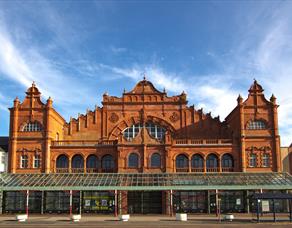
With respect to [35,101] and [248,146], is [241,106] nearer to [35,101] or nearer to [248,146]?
[248,146]

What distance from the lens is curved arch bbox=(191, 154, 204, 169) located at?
183ft

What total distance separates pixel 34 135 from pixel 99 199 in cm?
1314

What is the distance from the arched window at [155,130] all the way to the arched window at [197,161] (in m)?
6.72

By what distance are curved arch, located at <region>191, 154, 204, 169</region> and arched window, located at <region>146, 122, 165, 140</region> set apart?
6.71m

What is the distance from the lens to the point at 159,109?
200 feet

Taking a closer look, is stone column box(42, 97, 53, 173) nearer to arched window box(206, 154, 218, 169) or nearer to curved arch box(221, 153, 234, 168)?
arched window box(206, 154, 218, 169)

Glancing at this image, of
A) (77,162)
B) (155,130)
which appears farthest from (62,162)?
(155,130)

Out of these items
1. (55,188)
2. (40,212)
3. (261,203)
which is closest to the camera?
(261,203)

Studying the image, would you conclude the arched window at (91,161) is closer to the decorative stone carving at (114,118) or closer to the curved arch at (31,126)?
the decorative stone carving at (114,118)

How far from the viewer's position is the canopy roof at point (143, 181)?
48.6m

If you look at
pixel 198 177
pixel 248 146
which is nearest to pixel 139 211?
pixel 198 177

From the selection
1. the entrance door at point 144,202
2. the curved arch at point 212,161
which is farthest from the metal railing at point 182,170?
the entrance door at point 144,202

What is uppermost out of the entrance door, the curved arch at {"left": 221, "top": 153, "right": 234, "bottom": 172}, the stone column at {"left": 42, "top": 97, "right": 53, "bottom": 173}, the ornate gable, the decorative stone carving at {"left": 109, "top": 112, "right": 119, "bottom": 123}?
the ornate gable

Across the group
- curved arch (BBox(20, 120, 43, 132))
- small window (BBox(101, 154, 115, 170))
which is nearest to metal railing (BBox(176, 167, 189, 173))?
small window (BBox(101, 154, 115, 170))
